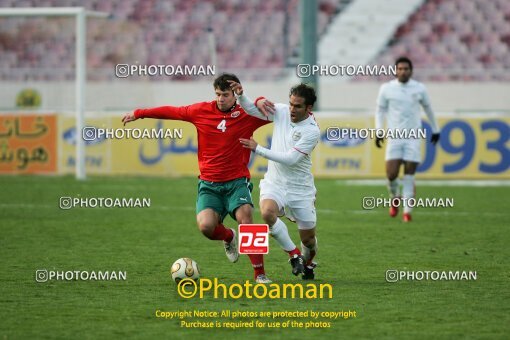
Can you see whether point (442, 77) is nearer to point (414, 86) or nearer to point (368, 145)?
point (368, 145)

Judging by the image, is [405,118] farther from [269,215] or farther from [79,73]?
[79,73]

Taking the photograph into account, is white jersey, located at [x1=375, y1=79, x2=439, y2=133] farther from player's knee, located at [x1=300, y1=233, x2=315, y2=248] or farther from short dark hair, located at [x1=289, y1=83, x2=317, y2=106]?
short dark hair, located at [x1=289, y1=83, x2=317, y2=106]

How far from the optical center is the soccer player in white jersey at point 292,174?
8578 millimetres

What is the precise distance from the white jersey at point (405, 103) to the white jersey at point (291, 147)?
5257 mm

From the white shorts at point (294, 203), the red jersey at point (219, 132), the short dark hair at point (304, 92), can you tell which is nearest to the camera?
the short dark hair at point (304, 92)

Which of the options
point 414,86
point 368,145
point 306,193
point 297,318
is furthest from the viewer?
point 368,145

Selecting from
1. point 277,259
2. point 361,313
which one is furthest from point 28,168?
point 361,313

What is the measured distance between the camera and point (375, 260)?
33.5ft

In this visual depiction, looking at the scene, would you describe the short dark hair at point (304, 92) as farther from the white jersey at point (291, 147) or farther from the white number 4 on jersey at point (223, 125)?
the white number 4 on jersey at point (223, 125)

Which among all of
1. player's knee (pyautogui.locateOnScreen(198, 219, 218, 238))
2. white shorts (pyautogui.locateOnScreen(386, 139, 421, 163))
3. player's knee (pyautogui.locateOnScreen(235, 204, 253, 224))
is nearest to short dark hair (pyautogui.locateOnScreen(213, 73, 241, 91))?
player's knee (pyautogui.locateOnScreen(235, 204, 253, 224))

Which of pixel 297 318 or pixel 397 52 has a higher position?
pixel 397 52

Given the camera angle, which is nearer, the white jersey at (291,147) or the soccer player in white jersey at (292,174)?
the soccer player in white jersey at (292,174)

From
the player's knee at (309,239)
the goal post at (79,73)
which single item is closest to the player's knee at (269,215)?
the player's knee at (309,239)

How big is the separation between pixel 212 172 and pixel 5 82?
15.3 metres
